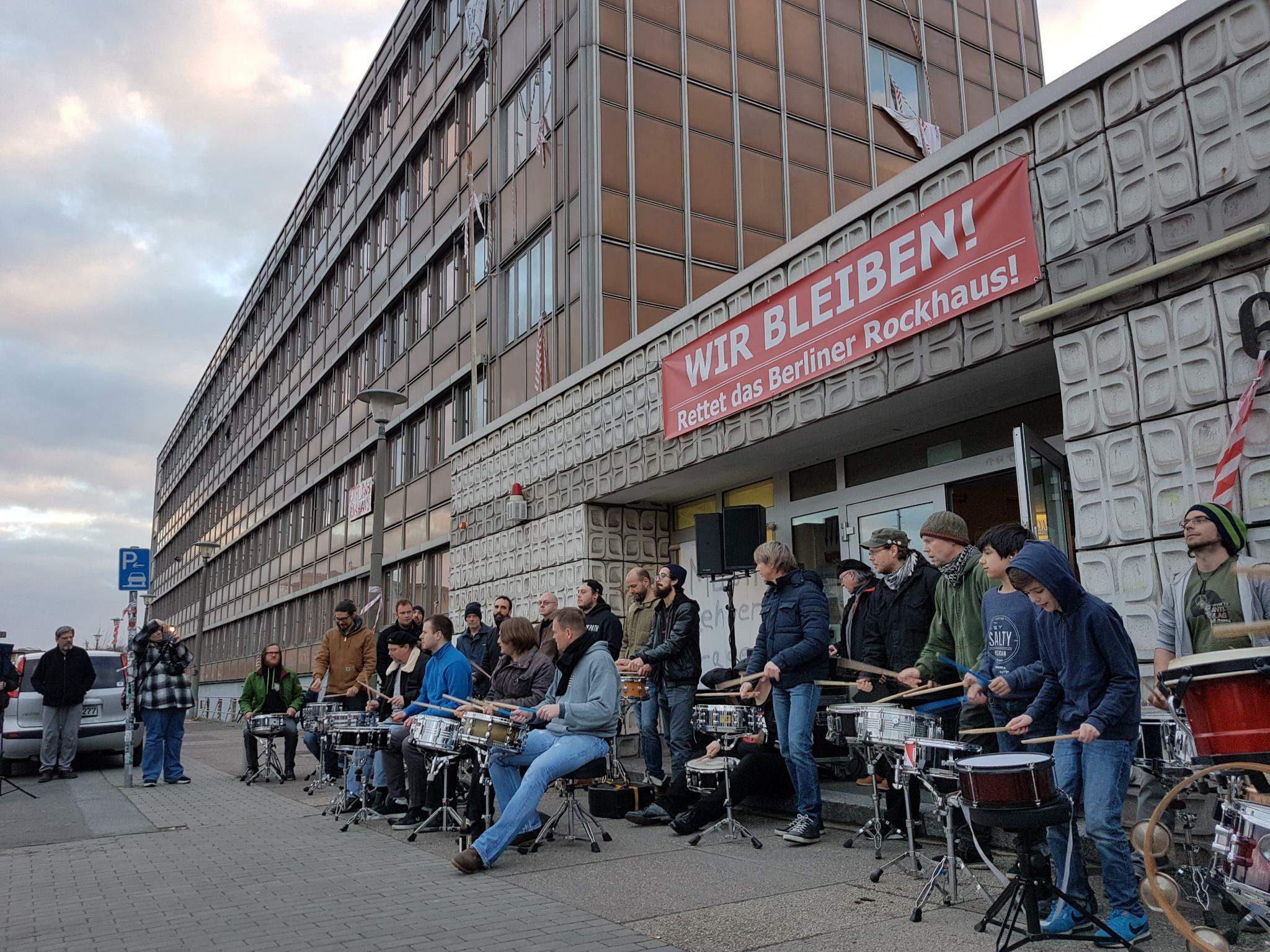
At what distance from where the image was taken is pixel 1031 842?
460 cm

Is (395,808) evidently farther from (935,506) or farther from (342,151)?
(342,151)

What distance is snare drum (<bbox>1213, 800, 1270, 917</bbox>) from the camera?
11.7 ft

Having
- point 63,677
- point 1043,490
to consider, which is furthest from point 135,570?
point 1043,490

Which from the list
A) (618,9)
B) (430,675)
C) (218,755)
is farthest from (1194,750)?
(218,755)

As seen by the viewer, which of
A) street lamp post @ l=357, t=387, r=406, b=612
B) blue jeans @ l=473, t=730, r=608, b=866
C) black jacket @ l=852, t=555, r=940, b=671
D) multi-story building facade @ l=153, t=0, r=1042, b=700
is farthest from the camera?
multi-story building facade @ l=153, t=0, r=1042, b=700

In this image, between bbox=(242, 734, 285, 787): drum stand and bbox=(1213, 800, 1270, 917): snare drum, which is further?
bbox=(242, 734, 285, 787): drum stand

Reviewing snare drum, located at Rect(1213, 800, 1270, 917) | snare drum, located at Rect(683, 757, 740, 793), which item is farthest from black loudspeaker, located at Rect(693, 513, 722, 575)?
snare drum, located at Rect(1213, 800, 1270, 917)

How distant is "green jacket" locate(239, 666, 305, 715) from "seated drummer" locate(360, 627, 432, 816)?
4.36 metres

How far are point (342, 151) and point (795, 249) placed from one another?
27.5m

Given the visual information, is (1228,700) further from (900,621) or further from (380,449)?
(380,449)

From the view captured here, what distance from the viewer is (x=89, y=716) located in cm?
1498

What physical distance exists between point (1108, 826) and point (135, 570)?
48.1 ft

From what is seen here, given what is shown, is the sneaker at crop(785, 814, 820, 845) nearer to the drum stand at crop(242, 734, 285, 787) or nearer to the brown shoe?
the brown shoe

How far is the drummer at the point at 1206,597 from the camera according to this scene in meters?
5.25
